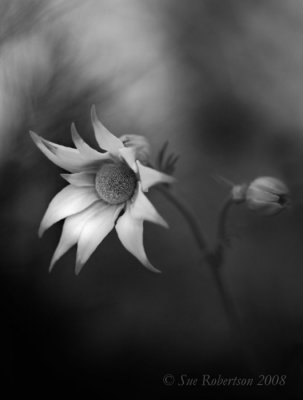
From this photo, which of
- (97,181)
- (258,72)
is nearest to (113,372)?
(97,181)

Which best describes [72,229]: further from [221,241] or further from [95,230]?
[221,241]

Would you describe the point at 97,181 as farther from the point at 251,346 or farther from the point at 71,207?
the point at 251,346

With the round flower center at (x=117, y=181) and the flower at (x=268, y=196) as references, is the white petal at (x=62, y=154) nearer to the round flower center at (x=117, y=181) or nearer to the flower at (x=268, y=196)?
the round flower center at (x=117, y=181)

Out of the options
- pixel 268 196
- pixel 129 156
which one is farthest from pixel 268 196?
pixel 129 156

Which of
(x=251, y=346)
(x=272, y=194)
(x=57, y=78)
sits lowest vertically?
(x=251, y=346)

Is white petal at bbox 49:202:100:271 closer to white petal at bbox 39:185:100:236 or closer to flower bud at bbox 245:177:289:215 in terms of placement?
white petal at bbox 39:185:100:236

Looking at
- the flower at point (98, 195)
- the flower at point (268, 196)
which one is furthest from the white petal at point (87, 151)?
the flower at point (268, 196)
